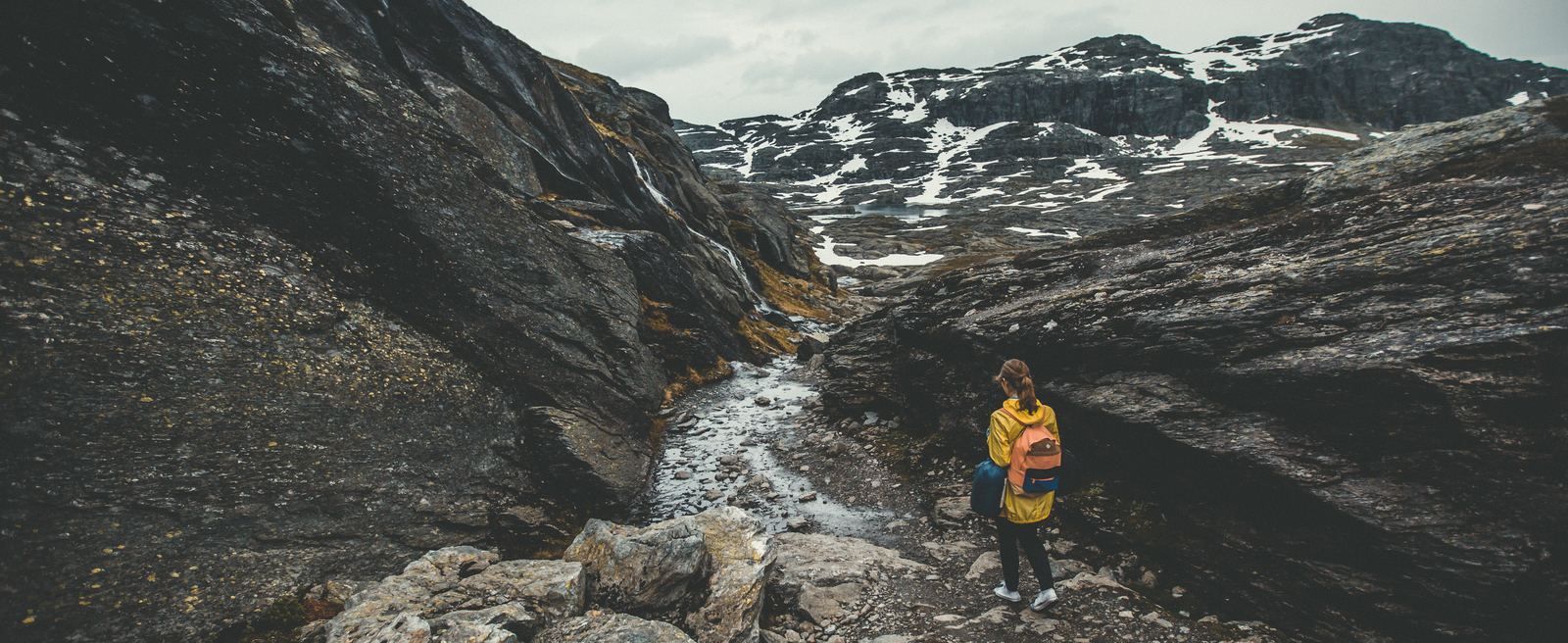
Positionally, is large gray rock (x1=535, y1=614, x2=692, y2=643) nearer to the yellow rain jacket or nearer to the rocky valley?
the rocky valley

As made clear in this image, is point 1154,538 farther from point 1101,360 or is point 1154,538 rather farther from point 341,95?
point 341,95

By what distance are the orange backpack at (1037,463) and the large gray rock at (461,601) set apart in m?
6.72

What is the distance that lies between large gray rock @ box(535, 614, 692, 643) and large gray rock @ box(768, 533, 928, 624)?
2.40 metres

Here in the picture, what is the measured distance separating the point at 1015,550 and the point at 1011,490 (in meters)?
1.04

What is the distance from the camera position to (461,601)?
7570 mm

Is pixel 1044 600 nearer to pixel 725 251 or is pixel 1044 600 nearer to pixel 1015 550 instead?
pixel 1015 550

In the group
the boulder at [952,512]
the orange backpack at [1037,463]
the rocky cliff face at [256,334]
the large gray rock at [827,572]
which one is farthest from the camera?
the boulder at [952,512]

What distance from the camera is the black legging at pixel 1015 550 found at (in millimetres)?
8008

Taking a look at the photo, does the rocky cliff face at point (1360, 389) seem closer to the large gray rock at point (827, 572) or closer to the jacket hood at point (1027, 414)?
the jacket hood at point (1027, 414)

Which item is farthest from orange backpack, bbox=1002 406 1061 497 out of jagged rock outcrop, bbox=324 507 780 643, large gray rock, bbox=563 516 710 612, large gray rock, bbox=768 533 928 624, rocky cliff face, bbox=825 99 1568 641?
large gray rock, bbox=563 516 710 612

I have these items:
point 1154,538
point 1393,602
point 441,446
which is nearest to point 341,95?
point 441,446

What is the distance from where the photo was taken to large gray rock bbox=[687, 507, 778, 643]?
8.03m

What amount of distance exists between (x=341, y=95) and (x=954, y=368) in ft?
59.5

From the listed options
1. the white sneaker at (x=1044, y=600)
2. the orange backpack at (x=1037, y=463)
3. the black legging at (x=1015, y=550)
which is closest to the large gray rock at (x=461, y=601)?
the black legging at (x=1015, y=550)
